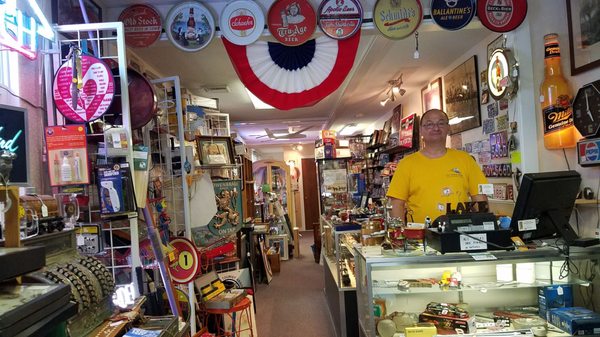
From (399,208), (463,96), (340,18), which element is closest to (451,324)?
(399,208)

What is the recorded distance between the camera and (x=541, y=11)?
8.86 feet

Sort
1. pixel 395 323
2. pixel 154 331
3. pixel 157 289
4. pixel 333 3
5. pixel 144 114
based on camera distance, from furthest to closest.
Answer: pixel 333 3
pixel 157 289
pixel 144 114
pixel 395 323
pixel 154 331

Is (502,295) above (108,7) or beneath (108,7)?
beneath

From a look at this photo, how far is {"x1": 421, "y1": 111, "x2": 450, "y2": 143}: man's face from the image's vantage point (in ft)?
8.02

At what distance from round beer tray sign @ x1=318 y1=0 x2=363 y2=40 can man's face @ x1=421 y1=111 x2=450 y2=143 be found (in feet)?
2.58

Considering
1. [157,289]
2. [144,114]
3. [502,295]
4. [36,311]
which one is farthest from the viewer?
[157,289]

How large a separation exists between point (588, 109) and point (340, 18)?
65.3 inches

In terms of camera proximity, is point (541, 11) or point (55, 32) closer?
point (55, 32)

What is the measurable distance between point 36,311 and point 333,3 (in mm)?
2445

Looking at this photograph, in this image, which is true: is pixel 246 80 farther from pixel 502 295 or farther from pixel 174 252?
pixel 502 295

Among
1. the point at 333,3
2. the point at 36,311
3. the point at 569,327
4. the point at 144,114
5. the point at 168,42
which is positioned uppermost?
the point at 333,3

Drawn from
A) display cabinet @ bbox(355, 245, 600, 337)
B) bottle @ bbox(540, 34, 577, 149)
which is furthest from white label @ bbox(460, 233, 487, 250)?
bottle @ bbox(540, 34, 577, 149)

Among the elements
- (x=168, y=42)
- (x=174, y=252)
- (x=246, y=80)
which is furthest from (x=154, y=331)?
(x=168, y=42)

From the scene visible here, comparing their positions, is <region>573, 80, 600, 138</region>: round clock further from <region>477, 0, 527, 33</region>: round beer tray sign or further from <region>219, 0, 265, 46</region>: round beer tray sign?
<region>219, 0, 265, 46</region>: round beer tray sign
